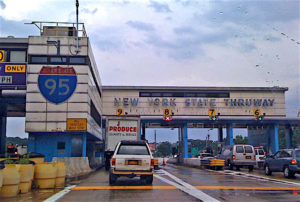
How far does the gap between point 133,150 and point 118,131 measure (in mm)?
10528

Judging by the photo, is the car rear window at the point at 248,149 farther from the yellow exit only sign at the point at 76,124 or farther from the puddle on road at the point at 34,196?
the puddle on road at the point at 34,196

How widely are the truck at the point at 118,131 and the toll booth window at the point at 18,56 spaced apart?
1128cm

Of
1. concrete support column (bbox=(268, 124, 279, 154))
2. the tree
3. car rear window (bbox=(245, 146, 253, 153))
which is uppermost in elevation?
concrete support column (bbox=(268, 124, 279, 154))

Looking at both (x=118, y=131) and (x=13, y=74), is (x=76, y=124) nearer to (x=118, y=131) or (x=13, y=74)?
(x=118, y=131)

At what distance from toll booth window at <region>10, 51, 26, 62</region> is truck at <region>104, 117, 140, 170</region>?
11283 mm

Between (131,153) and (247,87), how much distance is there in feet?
118

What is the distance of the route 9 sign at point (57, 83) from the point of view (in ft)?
92.2

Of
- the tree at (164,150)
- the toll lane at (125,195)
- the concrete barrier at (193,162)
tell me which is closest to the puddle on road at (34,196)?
the toll lane at (125,195)

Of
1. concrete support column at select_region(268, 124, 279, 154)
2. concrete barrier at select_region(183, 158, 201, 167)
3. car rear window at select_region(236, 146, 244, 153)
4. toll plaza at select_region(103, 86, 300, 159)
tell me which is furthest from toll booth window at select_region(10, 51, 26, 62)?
concrete support column at select_region(268, 124, 279, 154)

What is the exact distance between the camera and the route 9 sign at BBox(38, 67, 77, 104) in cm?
2811

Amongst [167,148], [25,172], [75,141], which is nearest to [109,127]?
[75,141]

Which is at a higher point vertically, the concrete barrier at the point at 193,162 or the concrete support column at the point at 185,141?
the concrete support column at the point at 185,141

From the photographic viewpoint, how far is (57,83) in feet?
93.1

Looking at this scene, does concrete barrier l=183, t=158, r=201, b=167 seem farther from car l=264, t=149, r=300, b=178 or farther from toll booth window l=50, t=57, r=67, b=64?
toll booth window l=50, t=57, r=67, b=64
